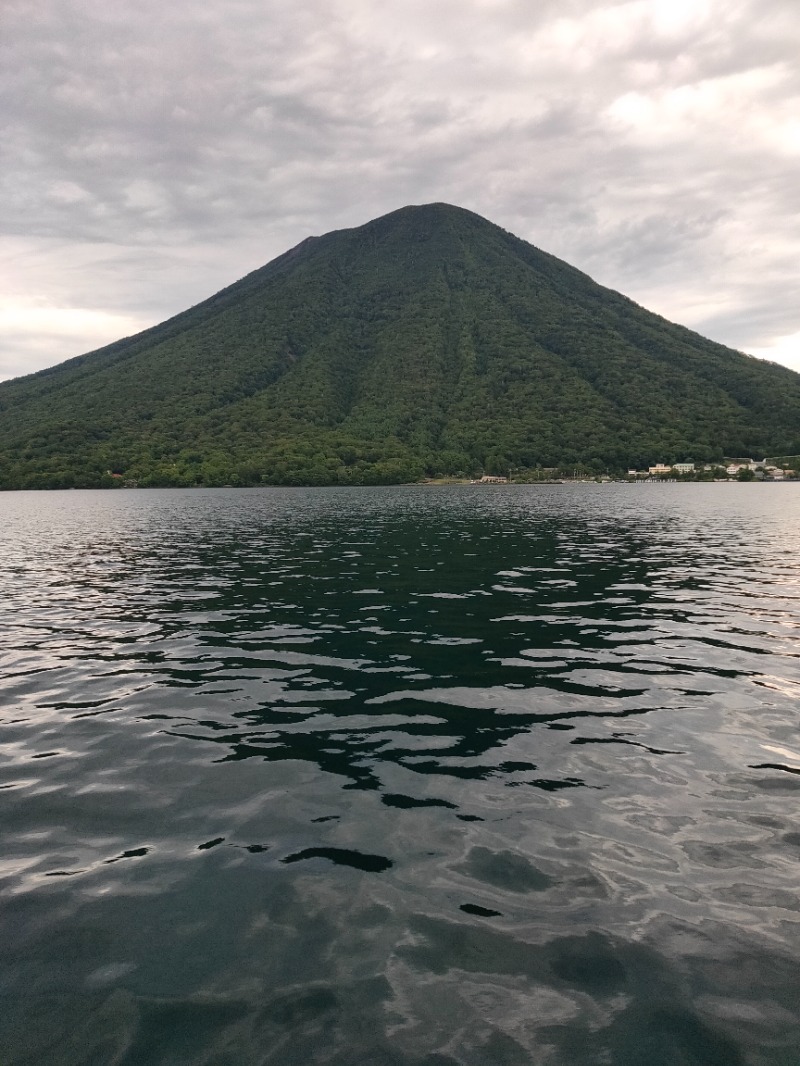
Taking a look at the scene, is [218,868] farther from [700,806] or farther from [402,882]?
[700,806]

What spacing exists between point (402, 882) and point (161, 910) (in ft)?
9.71

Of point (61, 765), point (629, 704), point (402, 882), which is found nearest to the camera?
point (402, 882)

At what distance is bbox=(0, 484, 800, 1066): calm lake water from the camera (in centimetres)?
613

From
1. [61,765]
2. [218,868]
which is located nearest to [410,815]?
[218,868]

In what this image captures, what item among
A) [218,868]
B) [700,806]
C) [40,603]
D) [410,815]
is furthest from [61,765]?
[40,603]

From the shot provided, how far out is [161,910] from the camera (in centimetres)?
774

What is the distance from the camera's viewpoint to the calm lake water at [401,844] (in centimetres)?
613

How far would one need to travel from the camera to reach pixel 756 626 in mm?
23047

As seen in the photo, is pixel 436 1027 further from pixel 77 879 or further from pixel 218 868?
pixel 77 879

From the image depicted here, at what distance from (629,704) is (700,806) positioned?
4.92 m

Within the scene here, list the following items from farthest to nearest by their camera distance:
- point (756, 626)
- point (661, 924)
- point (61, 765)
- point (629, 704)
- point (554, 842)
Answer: point (756, 626) → point (629, 704) → point (61, 765) → point (554, 842) → point (661, 924)

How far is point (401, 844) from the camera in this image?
30.2 ft

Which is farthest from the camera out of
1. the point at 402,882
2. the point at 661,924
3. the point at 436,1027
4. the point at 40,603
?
the point at 40,603

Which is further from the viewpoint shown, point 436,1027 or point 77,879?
point 77,879
